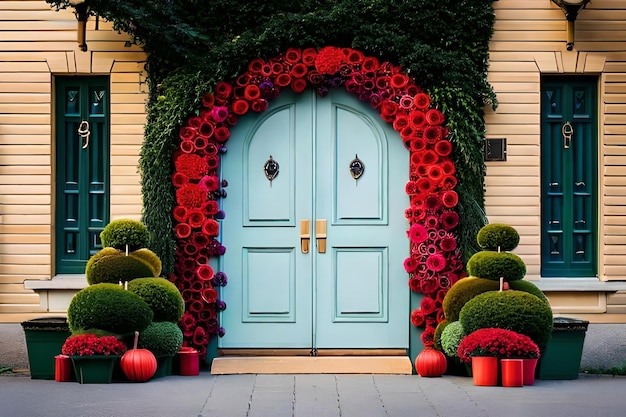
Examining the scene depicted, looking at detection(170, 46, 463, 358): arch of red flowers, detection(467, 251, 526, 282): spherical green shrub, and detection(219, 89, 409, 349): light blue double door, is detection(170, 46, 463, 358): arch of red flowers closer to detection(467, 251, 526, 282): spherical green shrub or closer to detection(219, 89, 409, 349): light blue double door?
detection(219, 89, 409, 349): light blue double door

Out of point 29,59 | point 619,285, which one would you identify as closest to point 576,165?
point 619,285

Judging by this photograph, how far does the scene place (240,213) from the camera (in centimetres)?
1205

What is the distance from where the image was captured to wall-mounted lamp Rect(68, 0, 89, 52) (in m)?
11.4

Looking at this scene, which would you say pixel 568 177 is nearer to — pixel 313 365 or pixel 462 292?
pixel 462 292

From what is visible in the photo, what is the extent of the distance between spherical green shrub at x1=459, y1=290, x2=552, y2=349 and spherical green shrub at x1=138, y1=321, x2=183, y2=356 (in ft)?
8.88

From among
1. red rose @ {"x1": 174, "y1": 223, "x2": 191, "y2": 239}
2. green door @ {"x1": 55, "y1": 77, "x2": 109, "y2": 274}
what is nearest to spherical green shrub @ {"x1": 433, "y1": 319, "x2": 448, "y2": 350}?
red rose @ {"x1": 174, "y1": 223, "x2": 191, "y2": 239}

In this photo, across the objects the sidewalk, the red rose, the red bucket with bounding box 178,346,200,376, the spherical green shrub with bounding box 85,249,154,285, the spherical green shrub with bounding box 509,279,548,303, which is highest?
the red rose

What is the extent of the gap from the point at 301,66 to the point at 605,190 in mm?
3426

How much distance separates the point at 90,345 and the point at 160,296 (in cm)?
94

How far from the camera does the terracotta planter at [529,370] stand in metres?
10.3

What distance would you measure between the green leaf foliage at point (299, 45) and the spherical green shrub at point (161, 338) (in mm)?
948

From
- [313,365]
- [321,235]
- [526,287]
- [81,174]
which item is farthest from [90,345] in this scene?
[526,287]

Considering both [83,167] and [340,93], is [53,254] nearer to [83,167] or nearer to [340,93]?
[83,167]

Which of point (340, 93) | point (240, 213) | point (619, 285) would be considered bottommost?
point (619, 285)
